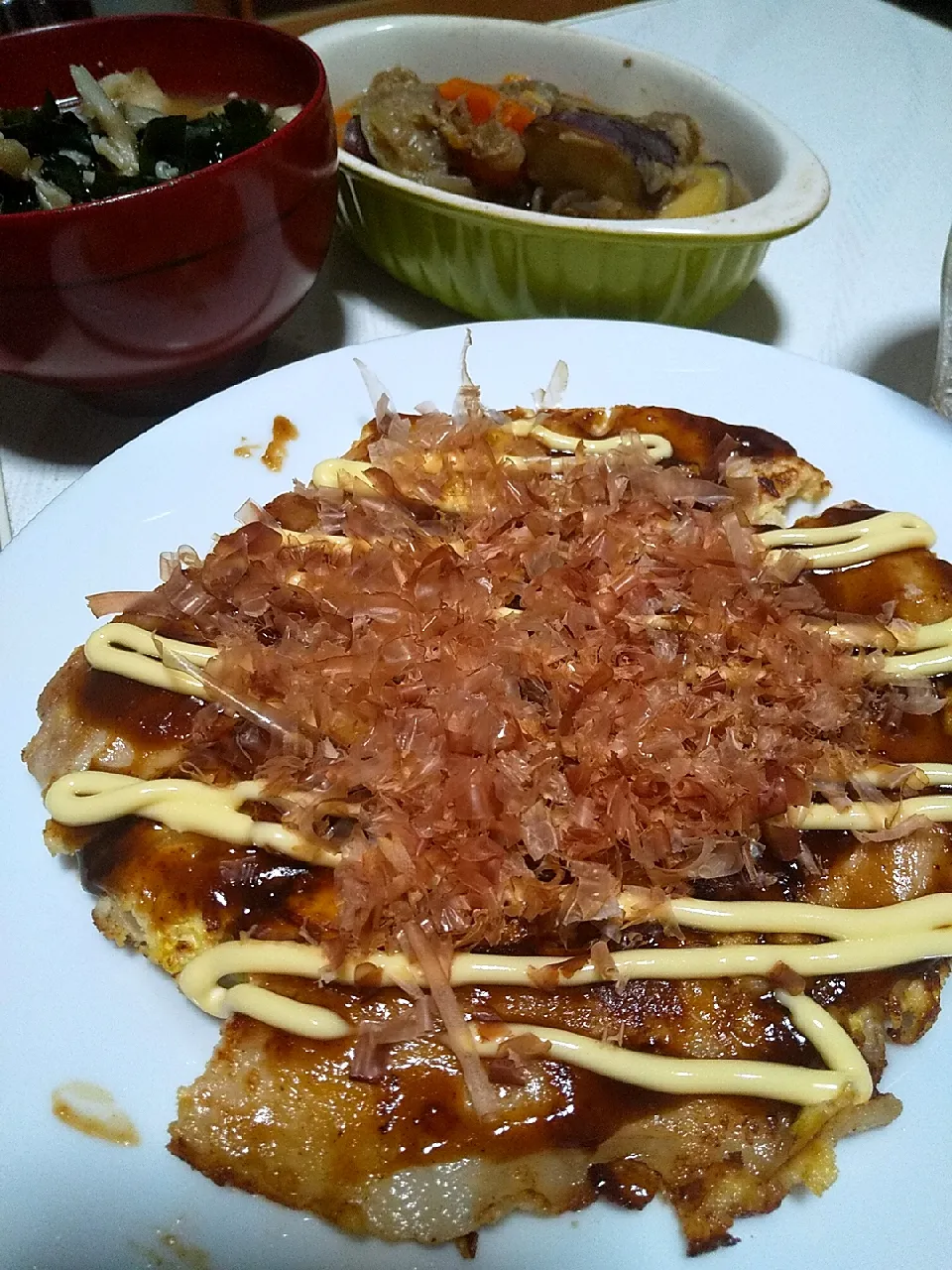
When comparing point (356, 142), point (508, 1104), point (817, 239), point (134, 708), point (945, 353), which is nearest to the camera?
point (508, 1104)

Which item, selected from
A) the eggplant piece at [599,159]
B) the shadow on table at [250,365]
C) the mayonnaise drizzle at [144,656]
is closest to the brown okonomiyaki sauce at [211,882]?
the mayonnaise drizzle at [144,656]

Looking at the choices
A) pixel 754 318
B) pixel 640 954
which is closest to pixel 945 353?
pixel 754 318

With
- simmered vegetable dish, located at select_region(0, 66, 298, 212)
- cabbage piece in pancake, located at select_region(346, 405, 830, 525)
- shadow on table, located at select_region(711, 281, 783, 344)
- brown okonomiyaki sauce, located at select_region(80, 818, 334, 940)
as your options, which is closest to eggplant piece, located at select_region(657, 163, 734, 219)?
shadow on table, located at select_region(711, 281, 783, 344)

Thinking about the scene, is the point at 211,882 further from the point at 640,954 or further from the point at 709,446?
the point at 709,446

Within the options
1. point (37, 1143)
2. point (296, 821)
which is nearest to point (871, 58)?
point (296, 821)

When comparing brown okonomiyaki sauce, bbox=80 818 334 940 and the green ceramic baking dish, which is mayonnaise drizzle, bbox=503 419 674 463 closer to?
the green ceramic baking dish

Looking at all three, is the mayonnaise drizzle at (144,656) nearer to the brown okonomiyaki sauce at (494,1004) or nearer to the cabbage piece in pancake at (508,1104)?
the brown okonomiyaki sauce at (494,1004)

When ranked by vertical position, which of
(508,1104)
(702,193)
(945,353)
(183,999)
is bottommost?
(183,999)
